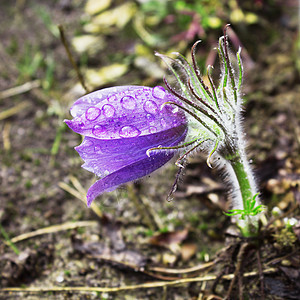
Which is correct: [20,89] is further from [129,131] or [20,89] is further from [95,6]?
[129,131]

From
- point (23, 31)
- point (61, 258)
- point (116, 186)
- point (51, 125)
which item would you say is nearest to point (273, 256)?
point (116, 186)

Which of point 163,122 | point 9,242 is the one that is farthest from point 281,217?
point 9,242

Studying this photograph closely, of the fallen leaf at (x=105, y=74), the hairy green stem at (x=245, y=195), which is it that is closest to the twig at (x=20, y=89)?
the fallen leaf at (x=105, y=74)

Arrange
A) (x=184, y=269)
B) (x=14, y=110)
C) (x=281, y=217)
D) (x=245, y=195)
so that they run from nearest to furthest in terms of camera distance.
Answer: (x=245, y=195), (x=281, y=217), (x=184, y=269), (x=14, y=110)

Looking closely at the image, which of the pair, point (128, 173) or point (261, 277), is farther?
point (261, 277)

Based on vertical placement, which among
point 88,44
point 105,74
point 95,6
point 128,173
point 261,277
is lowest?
point 261,277

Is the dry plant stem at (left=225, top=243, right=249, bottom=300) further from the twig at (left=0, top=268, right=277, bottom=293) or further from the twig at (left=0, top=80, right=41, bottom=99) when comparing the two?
the twig at (left=0, top=80, right=41, bottom=99)

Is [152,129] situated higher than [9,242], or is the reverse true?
[152,129]
